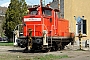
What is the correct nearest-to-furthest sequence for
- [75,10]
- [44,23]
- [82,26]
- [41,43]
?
→ [41,43]
[44,23]
[75,10]
[82,26]

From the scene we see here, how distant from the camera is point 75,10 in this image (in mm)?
31641

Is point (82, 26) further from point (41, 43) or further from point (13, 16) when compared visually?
point (13, 16)

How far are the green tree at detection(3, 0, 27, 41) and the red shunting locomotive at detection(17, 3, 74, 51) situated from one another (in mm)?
27170

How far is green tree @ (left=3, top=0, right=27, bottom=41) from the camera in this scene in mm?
49250

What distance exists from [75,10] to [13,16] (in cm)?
2059

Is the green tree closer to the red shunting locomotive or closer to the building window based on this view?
the building window

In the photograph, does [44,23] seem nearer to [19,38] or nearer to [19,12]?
[19,38]

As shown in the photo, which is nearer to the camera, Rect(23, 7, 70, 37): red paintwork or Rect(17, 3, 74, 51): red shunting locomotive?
Rect(17, 3, 74, 51): red shunting locomotive

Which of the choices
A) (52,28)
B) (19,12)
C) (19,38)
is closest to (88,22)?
(52,28)

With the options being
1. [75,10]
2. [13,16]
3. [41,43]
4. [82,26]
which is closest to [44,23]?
[41,43]

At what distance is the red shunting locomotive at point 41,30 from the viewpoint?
20.3 m

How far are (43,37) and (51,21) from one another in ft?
8.08

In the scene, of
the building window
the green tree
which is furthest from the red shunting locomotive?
the green tree

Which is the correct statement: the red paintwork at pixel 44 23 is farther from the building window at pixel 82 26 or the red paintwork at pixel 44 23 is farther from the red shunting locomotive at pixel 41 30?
the building window at pixel 82 26
